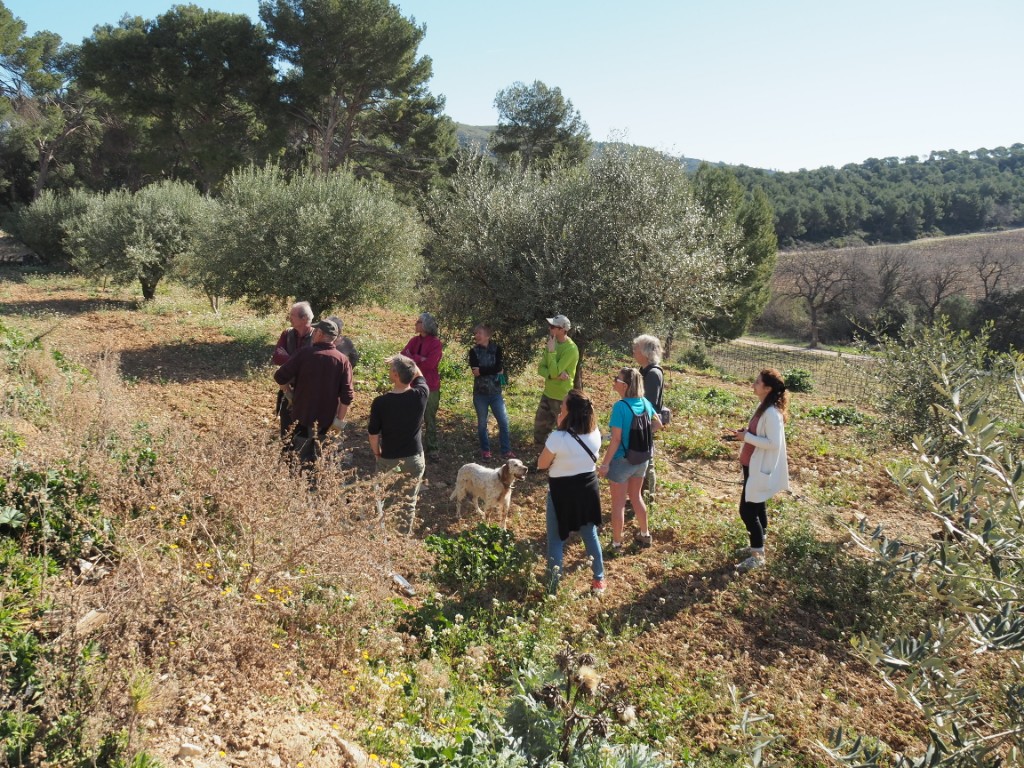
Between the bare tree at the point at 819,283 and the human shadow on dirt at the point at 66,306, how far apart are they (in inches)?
1803

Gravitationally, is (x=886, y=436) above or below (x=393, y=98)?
below

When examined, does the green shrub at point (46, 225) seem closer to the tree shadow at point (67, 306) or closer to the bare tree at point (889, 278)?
the tree shadow at point (67, 306)

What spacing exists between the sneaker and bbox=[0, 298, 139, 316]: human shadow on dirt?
19.0 meters

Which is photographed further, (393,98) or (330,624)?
(393,98)

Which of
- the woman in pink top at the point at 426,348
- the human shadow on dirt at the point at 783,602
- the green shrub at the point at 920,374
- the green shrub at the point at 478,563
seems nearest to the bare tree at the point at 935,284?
the green shrub at the point at 920,374

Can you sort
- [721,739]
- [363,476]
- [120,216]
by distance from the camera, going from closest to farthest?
[721,739], [363,476], [120,216]

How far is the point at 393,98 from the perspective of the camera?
25.6m

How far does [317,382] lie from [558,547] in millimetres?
2794

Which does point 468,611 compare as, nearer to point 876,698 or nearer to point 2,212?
point 876,698

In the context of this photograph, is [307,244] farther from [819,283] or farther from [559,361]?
[819,283]

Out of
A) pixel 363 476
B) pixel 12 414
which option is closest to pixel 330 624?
pixel 363 476

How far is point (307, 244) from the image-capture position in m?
13.7

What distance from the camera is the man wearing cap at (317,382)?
6.25m

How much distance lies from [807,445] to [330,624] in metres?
8.75
